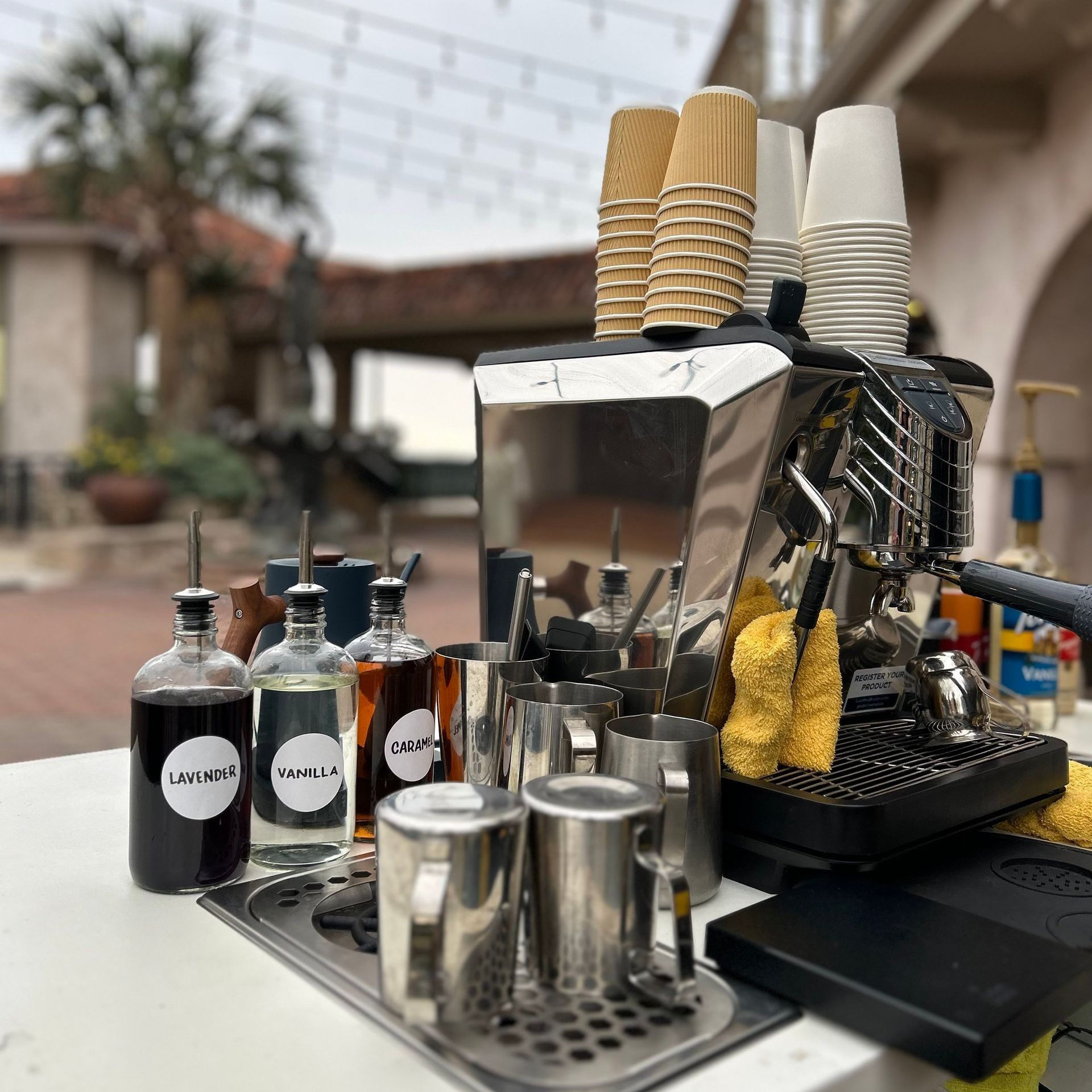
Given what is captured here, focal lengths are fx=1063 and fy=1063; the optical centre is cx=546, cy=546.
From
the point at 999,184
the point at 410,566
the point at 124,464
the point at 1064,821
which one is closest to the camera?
the point at 1064,821

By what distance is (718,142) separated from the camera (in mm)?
908

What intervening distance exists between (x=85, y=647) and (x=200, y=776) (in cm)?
508

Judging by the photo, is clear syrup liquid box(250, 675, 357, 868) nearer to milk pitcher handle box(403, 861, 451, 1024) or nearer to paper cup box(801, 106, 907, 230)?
milk pitcher handle box(403, 861, 451, 1024)

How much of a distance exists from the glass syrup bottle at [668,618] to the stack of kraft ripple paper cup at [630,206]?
25cm

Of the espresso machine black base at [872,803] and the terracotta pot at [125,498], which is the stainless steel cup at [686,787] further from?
the terracotta pot at [125,498]

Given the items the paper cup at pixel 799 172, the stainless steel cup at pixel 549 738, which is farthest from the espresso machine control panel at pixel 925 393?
the stainless steel cup at pixel 549 738

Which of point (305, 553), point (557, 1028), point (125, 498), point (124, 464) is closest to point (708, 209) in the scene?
point (305, 553)

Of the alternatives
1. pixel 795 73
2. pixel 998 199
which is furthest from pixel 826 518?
pixel 795 73

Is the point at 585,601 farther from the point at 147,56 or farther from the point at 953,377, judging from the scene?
the point at 147,56

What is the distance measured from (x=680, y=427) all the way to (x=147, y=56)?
10.1 metres

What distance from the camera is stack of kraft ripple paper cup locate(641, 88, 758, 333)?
0.91 m

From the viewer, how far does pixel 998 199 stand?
3715 mm

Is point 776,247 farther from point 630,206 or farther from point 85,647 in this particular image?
point 85,647

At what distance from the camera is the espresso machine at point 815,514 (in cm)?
81
